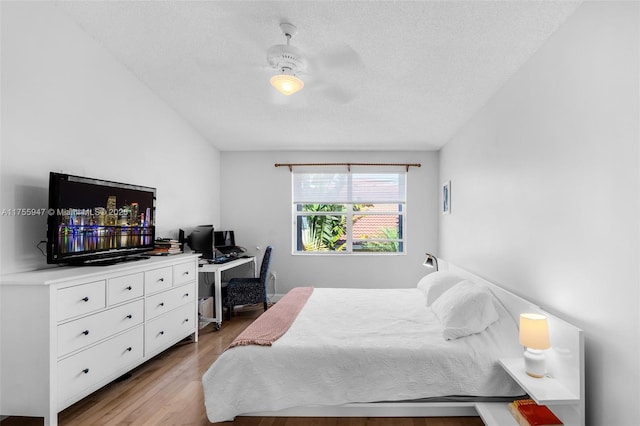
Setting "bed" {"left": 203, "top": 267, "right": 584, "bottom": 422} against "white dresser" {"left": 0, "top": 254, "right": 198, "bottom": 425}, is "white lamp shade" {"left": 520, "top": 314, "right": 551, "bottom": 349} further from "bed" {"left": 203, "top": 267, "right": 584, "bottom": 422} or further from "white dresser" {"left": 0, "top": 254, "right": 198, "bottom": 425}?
"white dresser" {"left": 0, "top": 254, "right": 198, "bottom": 425}

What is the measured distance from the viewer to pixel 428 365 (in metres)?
2.03

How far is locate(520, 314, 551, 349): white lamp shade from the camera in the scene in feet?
5.87

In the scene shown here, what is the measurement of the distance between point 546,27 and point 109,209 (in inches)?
132

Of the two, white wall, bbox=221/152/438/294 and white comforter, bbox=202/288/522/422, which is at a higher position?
white wall, bbox=221/152/438/294

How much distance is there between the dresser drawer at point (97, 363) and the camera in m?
1.97

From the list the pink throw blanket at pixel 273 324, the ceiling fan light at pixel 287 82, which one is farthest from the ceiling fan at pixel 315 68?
the pink throw blanket at pixel 273 324

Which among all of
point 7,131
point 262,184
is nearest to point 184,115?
point 262,184

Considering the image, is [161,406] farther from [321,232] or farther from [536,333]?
[321,232]

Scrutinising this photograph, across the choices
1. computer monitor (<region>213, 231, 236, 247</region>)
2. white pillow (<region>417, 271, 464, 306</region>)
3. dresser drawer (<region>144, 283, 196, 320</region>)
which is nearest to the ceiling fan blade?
white pillow (<region>417, 271, 464, 306</region>)

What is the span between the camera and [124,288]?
8.04 feet

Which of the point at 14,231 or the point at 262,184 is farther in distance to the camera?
the point at 262,184

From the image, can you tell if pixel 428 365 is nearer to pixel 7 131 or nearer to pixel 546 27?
pixel 546 27

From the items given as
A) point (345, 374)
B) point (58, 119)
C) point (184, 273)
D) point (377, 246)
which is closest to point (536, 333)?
point (345, 374)

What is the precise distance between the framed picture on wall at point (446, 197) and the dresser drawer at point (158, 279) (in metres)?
3.44
